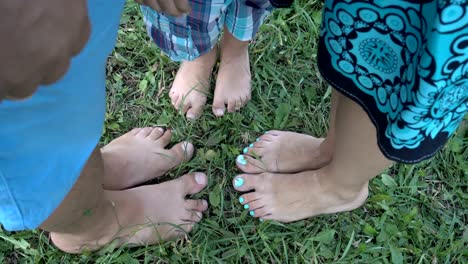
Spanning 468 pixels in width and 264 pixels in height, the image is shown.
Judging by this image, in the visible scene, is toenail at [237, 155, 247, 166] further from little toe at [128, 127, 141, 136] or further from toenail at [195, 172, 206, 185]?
little toe at [128, 127, 141, 136]

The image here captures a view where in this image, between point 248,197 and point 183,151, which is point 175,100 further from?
point 248,197

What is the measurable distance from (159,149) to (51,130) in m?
0.87

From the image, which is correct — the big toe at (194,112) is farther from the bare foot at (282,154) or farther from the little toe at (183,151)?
the bare foot at (282,154)

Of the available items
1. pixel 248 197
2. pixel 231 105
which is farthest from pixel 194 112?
pixel 248 197

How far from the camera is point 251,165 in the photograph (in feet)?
5.46

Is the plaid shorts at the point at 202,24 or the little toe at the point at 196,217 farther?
the little toe at the point at 196,217

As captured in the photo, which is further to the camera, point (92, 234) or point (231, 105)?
point (231, 105)

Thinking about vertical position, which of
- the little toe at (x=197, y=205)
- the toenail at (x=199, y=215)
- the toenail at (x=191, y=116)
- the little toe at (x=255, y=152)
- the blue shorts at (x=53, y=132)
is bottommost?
the toenail at (x=199, y=215)

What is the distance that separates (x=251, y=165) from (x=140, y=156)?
348mm

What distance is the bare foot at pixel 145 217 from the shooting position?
4.73 feet

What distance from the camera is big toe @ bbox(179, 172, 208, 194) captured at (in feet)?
5.32

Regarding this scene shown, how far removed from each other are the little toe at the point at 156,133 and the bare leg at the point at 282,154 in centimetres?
27

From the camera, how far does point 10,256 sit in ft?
5.15


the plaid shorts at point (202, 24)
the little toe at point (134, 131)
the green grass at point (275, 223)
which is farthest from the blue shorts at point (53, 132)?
the little toe at point (134, 131)
